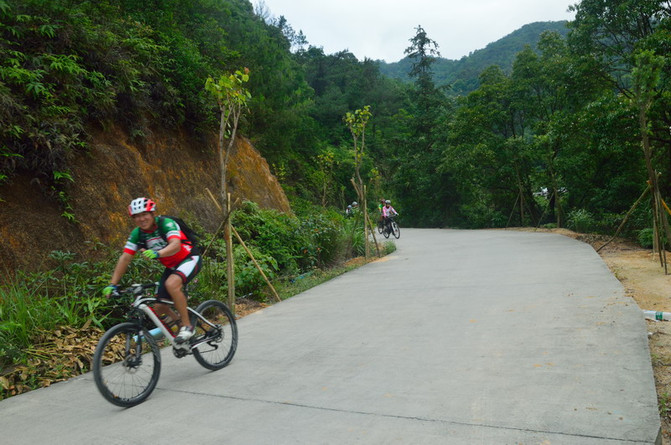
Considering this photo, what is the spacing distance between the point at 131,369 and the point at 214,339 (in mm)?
1029

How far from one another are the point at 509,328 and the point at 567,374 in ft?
5.26

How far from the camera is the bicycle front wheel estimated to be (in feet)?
13.7

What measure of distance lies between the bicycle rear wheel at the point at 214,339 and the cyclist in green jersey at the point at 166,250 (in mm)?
317

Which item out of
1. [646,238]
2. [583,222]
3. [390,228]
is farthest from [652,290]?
[390,228]

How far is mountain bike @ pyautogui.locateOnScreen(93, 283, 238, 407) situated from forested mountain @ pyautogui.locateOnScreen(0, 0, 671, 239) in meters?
2.93

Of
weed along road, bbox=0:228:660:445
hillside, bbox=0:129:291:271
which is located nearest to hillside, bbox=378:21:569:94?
hillside, bbox=0:129:291:271

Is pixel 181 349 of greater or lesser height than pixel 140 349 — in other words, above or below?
below

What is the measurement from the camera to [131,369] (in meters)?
4.37

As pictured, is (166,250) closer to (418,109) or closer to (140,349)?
(140,349)

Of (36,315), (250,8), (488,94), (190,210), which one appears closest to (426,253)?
(190,210)

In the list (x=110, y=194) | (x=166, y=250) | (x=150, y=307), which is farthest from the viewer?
(x=110, y=194)

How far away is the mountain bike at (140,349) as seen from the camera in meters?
4.18

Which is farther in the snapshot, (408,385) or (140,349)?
(140,349)

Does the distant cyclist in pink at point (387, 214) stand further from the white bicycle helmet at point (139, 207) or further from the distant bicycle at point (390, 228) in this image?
the white bicycle helmet at point (139, 207)
